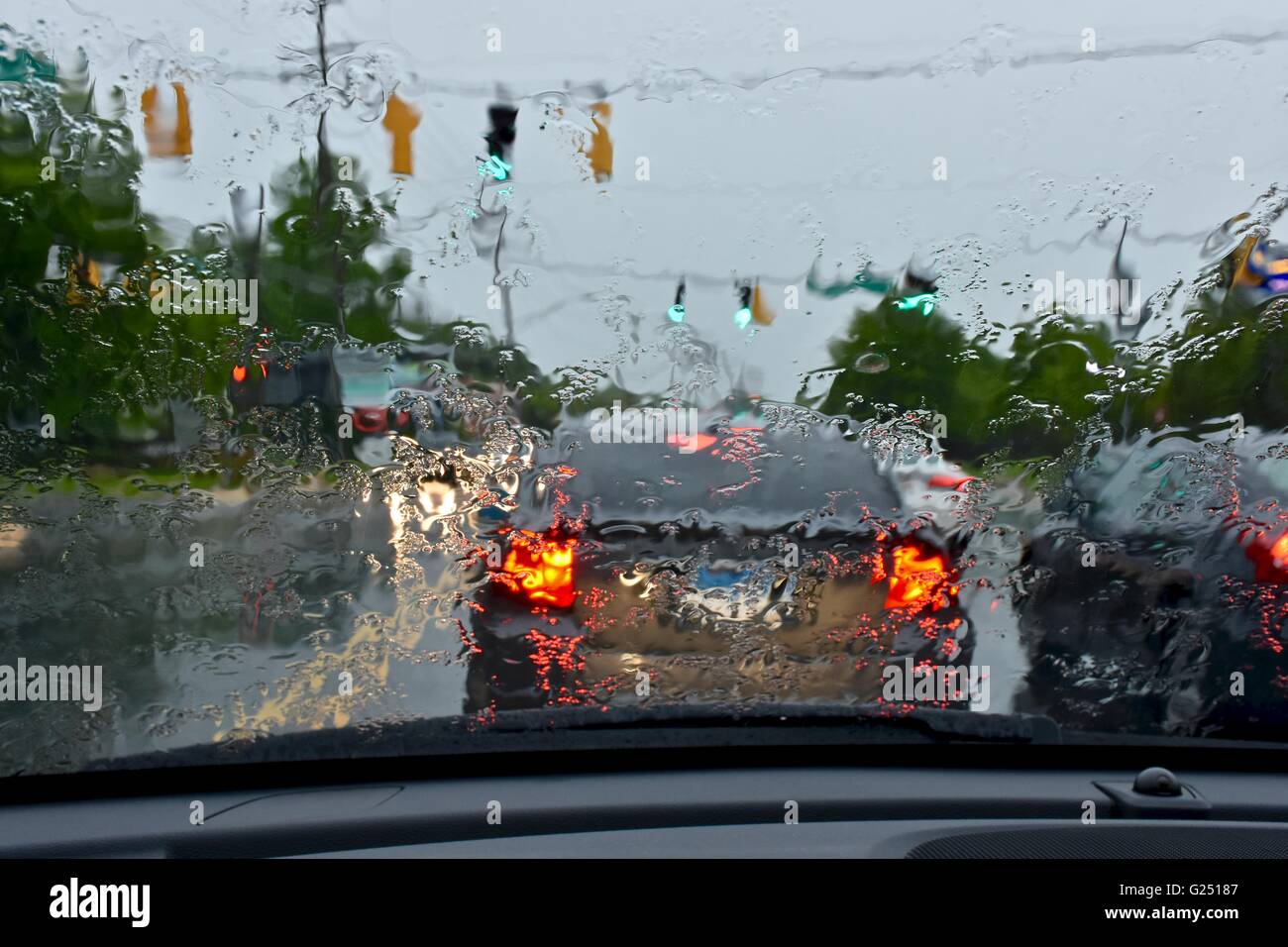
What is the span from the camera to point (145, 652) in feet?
11.8

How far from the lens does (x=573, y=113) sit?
4168 mm

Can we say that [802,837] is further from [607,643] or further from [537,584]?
[537,584]

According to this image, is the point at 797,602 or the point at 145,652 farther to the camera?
the point at 797,602

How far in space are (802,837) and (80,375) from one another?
335cm
